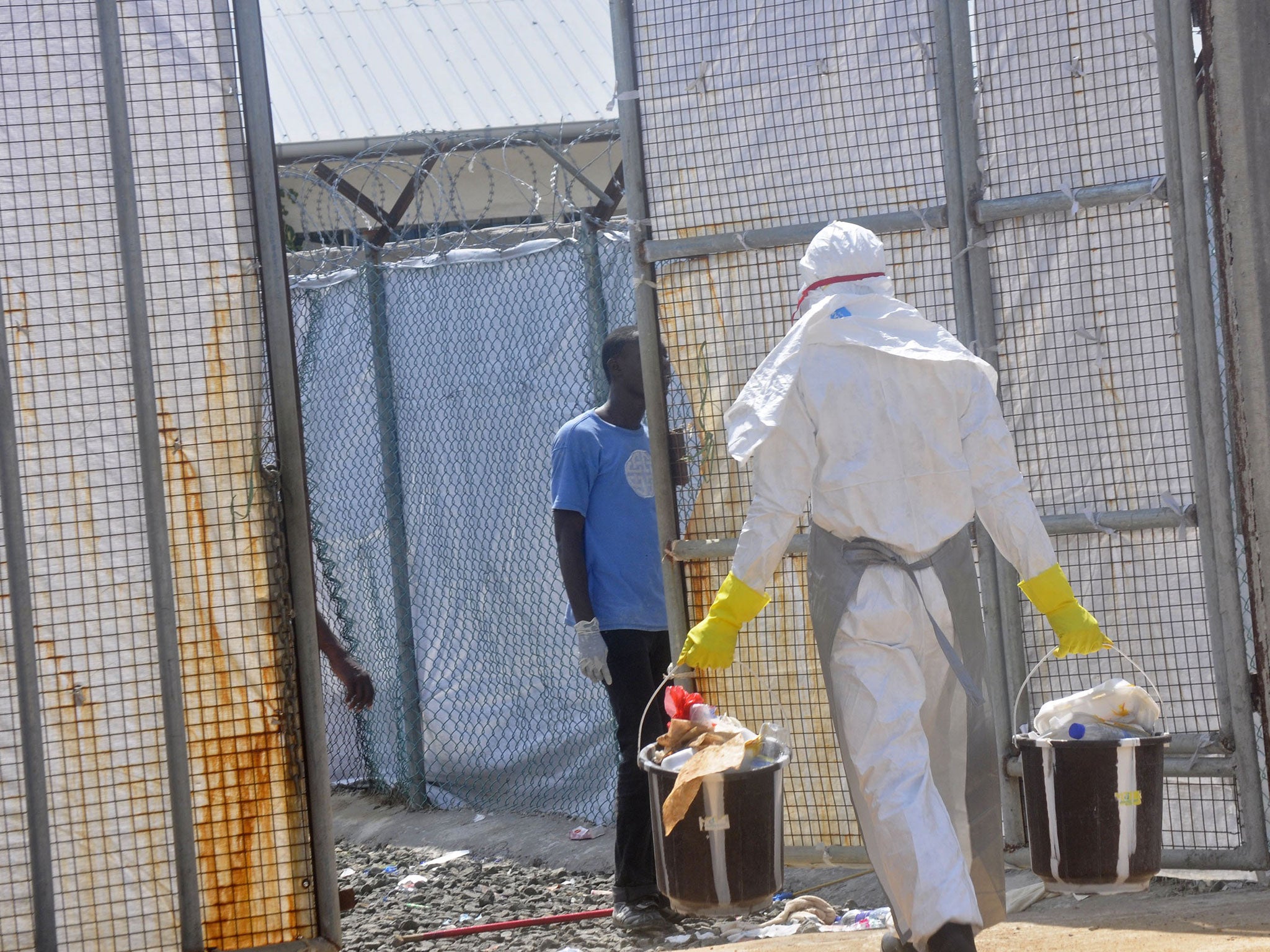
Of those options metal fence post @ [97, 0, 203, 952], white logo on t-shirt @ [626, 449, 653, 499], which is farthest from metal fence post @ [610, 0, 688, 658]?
metal fence post @ [97, 0, 203, 952]

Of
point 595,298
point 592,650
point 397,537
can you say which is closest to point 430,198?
point 595,298

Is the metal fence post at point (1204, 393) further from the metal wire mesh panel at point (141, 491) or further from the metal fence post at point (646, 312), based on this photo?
the metal wire mesh panel at point (141, 491)

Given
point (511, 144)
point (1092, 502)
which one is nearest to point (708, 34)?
point (1092, 502)

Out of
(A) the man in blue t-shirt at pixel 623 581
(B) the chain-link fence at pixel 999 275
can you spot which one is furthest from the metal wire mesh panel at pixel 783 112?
(A) the man in blue t-shirt at pixel 623 581

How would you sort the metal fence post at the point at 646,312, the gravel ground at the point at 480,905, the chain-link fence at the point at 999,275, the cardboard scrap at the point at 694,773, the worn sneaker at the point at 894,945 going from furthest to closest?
the gravel ground at the point at 480,905 < the metal fence post at the point at 646,312 < the chain-link fence at the point at 999,275 < the worn sneaker at the point at 894,945 < the cardboard scrap at the point at 694,773

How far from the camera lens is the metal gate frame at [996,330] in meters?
4.12

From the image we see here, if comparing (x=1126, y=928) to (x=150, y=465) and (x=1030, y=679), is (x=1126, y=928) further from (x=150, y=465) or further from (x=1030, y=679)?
(x=150, y=465)

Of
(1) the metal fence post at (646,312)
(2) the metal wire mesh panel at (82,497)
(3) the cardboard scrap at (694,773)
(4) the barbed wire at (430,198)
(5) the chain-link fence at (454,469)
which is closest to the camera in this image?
(3) the cardboard scrap at (694,773)

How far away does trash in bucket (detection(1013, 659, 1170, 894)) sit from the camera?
3633mm

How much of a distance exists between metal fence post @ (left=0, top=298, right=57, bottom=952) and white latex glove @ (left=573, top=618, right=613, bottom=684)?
68.6 inches

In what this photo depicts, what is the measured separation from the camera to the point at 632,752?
4688 millimetres

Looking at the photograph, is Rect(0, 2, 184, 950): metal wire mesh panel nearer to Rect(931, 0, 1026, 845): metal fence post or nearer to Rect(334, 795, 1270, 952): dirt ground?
Rect(334, 795, 1270, 952): dirt ground

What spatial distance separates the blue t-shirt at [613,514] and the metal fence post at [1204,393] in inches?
70.9

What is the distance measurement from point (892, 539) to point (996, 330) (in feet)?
3.91
